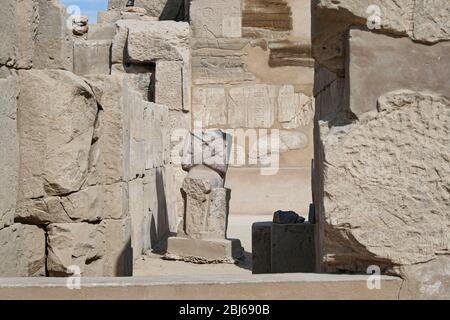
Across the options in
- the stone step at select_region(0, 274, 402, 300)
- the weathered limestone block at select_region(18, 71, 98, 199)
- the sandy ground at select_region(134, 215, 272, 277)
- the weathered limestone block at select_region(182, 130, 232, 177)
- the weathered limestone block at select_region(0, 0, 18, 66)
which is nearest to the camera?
the stone step at select_region(0, 274, 402, 300)

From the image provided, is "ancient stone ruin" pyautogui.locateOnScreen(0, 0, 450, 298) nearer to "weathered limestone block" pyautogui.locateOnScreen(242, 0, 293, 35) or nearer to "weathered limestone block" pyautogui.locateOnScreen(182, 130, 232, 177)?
"weathered limestone block" pyautogui.locateOnScreen(182, 130, 232, 177)

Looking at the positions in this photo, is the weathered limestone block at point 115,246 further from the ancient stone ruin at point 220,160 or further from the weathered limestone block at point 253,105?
the weathered limestone block at point 253,105

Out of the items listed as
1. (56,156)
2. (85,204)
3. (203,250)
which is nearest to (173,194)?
(203,250)

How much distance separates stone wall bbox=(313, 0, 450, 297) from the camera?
107 inches

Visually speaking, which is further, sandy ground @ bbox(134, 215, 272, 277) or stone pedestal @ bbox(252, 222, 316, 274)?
sandy ground @ bbox(134, 215, 272, 277)

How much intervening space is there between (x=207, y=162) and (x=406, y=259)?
5.45m

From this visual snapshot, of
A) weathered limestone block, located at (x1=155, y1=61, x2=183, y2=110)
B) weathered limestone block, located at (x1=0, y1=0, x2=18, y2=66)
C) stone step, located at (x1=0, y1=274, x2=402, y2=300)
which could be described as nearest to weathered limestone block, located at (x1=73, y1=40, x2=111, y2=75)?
weathered limestone block, located at (x1=155, y1=61, x2=183, y2=110)

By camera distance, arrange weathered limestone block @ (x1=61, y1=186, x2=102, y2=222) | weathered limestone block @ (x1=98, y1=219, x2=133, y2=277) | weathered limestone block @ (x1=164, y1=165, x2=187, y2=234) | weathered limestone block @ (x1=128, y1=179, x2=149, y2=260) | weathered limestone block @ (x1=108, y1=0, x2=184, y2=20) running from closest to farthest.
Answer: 1. weathered limestone block @ (x1=61, y1=186, x2=102, y2=222)
2. weathered limestone block @ (x1=98, y1=219, x2=133, y2=277)
3. weathered limestone block @ (x1=128, y1=179, x2=149, y2=260)
4. weathered limestone block @ (x1=164, y1=165, x2=187, y2=234)
5. weathered limestone block @ (x1=108, y1=0, x2=184, y2=20)

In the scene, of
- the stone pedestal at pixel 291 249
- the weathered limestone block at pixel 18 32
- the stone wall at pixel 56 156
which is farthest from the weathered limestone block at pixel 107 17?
the weathered limestone block at pixel 18 32

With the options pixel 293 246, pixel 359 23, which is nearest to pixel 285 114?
pixel 293 246

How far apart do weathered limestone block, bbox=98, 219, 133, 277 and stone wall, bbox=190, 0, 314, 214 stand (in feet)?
19.7

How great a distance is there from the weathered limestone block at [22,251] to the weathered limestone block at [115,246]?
1.91 ft

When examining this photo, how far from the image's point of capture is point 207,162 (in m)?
8.12

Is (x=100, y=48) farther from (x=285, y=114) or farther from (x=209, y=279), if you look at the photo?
(x=209, y=279)
